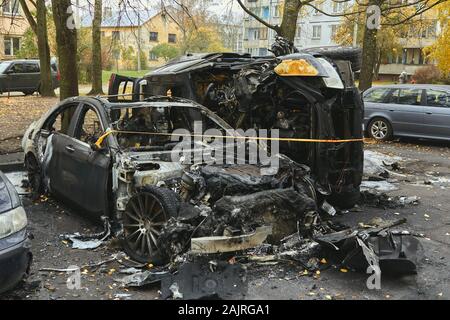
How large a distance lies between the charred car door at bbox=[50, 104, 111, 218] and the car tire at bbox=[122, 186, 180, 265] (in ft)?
1.66

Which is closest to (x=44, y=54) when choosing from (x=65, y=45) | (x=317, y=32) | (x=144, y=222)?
(x=65, y=45)

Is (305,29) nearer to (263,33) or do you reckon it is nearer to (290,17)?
(263,33)

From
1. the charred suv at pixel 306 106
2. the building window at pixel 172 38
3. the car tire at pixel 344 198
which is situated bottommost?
the car tire at pixel 344 198

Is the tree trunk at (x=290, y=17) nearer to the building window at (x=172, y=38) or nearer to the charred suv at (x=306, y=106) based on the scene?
the charred suv at (x=306, y=106)

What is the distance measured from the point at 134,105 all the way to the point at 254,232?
2467 mm

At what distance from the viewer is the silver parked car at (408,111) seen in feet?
42.0

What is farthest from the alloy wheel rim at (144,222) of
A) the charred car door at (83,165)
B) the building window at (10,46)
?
the building window at (10,46)

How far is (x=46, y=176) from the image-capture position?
21.7ft

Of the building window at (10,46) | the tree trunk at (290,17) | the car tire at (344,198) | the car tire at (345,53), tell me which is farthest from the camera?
the building window at (10,46)

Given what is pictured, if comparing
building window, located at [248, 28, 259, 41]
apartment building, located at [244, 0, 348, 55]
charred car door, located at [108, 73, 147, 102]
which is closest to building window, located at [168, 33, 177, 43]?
apartment building, located at [244, 0, 348, 55]

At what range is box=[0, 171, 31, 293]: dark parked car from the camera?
3814 millimetres

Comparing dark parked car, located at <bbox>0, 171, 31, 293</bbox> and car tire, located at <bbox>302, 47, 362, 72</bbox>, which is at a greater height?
car tire, located at <bbox>302, 47, 362, 72</bbox>

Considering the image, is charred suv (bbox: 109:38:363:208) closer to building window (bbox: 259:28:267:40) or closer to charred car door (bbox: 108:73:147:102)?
charred car door (bbox: 108:73:147:102)
